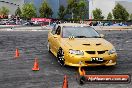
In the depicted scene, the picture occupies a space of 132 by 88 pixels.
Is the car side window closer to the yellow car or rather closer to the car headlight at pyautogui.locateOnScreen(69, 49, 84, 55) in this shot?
the yellow car

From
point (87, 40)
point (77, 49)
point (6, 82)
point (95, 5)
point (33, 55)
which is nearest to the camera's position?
point (6, 82)

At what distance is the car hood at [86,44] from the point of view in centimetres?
1168

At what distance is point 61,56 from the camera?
40.8 ft

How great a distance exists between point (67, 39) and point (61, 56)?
73 centimetres

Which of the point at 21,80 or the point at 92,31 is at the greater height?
the point at 92,31

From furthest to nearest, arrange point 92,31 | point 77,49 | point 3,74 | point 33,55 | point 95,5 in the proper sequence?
point 95,5 < point 33,55 < point 92,31 < point 77,49 < point 3,74

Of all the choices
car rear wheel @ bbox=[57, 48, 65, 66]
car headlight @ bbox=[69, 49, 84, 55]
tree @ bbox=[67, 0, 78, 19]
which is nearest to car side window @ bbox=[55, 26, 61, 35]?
car rear wheel @ bbox=[57, 48, 65, 66]

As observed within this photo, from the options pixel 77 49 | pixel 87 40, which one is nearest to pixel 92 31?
pixel 87 40

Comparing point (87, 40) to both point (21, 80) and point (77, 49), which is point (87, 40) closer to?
point (77, 49)

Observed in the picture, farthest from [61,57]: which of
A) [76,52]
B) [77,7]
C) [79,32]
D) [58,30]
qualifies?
[77,7]

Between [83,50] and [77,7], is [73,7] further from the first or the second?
[83,50]

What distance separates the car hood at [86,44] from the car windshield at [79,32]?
1.83 ft

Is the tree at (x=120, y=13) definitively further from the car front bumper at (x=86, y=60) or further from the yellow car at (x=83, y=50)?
the car front bumper at (x=86, y=60)

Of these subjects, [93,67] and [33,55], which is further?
[33,55]
